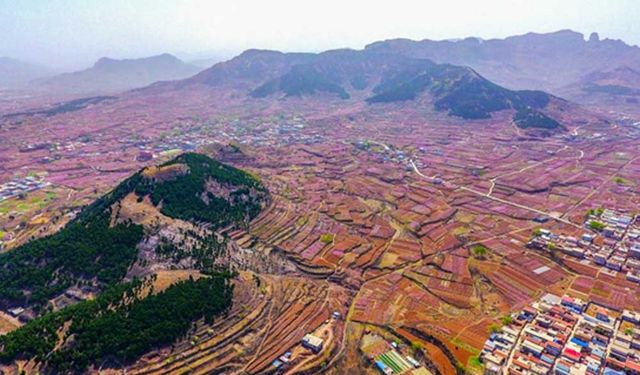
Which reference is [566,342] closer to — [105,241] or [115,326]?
[115,326]

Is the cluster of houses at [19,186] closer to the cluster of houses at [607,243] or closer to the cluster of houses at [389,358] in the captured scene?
the cluster of houses at [389,358]

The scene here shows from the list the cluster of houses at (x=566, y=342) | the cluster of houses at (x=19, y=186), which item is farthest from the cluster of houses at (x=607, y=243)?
the cluster of houses at (x=19, y=186)

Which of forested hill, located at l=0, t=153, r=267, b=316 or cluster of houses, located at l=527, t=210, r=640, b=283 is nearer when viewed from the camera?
forested hill, located at l=0, t=153, r=267, b=316

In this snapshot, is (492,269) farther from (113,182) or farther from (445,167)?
(113,182)

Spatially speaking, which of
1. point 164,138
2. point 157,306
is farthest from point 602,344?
point 164,138

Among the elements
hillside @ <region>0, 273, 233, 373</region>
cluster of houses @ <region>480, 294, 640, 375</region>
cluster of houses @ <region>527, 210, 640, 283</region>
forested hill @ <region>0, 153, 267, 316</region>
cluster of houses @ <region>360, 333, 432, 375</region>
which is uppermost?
forested hill @ <region>0, 153, 267, 316</region>

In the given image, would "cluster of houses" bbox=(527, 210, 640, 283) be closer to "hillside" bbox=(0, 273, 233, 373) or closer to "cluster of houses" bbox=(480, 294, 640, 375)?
"cluster of houses" bbox=(480, 294, 640, 375)

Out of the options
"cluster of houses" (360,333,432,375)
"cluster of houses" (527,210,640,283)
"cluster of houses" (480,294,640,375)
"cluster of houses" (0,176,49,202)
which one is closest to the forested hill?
"cluster of houses" (360,333,432,375)
